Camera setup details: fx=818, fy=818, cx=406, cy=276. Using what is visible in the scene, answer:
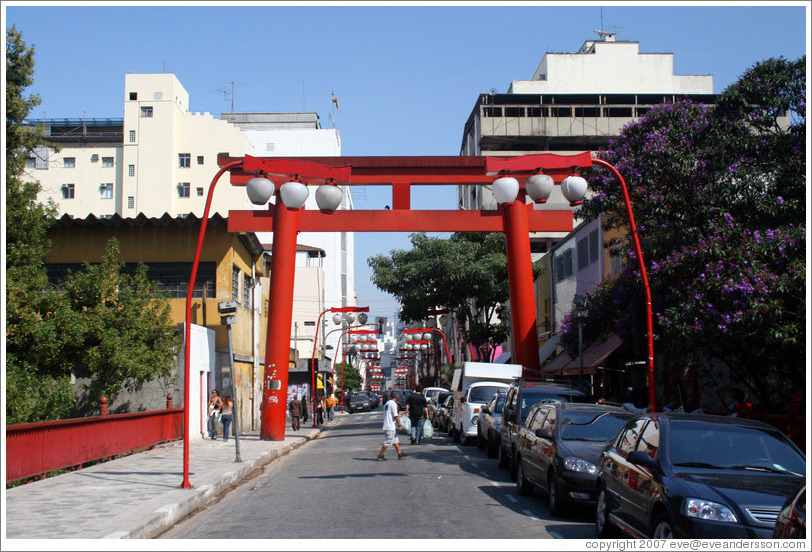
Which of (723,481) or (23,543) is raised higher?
(723,481)

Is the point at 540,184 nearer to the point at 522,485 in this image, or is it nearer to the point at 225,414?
the point at 522,485

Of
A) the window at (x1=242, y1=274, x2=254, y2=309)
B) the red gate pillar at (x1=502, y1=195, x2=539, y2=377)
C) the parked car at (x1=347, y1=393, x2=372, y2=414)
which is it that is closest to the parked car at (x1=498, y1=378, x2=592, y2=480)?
the red gate pillar at (x1=502, y1=195, x2=539, y2=377)

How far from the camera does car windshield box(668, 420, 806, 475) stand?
8.30 m

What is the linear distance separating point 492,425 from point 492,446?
59cm

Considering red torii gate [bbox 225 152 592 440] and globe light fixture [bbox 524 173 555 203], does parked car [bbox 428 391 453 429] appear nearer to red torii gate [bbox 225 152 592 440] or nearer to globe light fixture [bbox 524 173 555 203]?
red torii gate [bbox 225 152 592 440]

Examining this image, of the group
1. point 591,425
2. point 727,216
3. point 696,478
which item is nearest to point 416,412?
point 727,216

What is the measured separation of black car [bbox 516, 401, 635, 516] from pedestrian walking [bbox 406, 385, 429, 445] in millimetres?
9558

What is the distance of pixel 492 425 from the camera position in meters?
21.2

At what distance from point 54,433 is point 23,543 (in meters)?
7.42

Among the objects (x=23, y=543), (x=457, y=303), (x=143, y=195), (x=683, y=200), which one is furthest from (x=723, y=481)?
(x=143, y=195)

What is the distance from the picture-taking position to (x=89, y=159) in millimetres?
69312

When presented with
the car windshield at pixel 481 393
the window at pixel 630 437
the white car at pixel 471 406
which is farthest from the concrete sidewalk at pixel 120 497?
the car windshield at pixel 481 393

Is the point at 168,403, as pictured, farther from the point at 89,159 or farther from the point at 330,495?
the point at 89,159

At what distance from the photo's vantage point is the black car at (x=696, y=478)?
7.07 m
